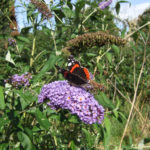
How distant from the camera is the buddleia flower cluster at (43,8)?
2354 mm

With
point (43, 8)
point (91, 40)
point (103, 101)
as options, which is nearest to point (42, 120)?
point (103, 101)

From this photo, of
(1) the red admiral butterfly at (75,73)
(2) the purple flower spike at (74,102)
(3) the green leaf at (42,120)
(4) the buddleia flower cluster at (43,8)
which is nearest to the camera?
(3) the green leaf at (42,120)

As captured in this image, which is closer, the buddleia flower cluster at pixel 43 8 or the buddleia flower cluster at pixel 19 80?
the buddleia flower cluster at pixel 19 80

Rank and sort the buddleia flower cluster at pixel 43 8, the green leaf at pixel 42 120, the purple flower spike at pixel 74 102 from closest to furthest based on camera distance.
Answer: the green leaf at pixel 42 120 < the purple flower spike at pixel 74 102 < the buddleia flower cluster at pixel 43 8

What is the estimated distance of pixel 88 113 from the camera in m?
1.63

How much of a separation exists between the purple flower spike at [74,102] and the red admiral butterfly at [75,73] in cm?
24

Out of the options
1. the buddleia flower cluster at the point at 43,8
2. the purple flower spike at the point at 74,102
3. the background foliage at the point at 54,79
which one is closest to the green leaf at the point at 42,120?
the background foliage at the point at 54,79

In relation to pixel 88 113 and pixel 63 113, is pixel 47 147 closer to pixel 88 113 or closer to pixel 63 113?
pixel 63 113

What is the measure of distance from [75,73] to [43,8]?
2.82 feet

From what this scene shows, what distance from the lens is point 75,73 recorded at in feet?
7.06

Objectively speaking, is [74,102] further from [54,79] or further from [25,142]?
[54,79]

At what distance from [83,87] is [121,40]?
593mm

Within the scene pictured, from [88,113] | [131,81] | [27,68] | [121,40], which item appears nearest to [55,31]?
[27,68]

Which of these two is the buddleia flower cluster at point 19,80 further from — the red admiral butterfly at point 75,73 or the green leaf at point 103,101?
the green leaf at point 103,101
